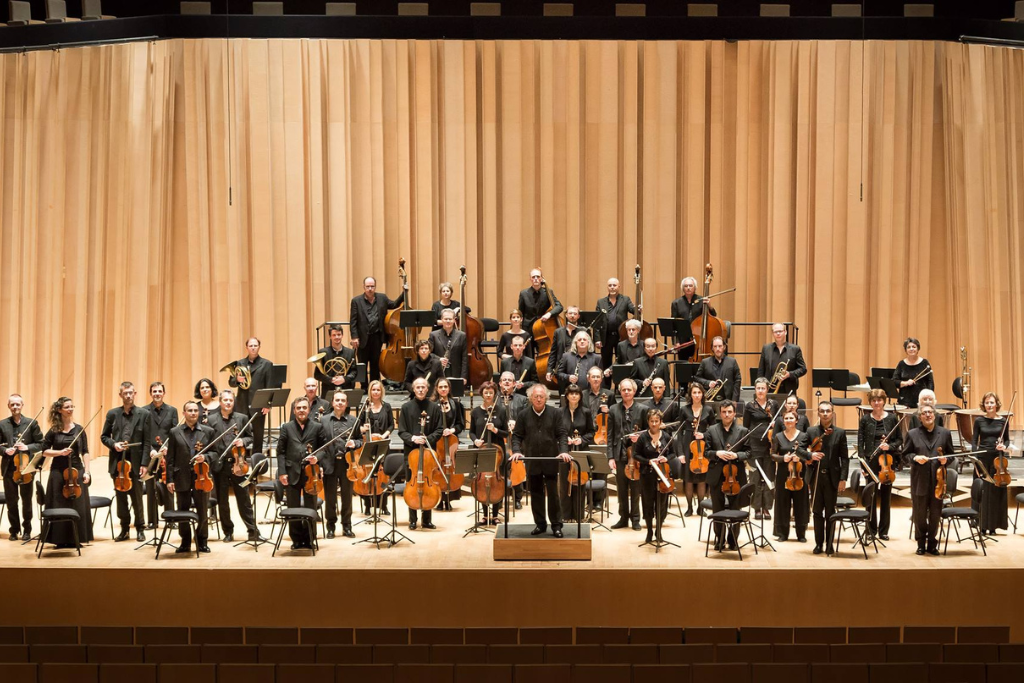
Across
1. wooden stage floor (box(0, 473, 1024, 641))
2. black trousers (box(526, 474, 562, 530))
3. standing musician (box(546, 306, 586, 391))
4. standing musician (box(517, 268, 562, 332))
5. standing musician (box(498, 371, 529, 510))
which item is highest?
standing musician (box(517, 268, 562, 332))

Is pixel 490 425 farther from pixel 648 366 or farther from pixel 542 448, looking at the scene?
pixel 648 366

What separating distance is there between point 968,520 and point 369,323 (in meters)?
5.27

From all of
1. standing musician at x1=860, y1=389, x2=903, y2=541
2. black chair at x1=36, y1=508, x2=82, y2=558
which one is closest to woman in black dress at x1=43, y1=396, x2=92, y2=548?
black chair at x1=36, y1=508, x2=82, y2=558

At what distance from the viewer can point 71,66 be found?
1140 centimetres

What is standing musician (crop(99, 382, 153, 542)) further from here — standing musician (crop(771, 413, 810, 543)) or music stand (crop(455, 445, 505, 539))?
standing musician (crop(771, 413, 810, 543))

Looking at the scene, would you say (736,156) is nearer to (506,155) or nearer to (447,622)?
(506,155)

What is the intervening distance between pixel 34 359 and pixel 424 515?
4533mm

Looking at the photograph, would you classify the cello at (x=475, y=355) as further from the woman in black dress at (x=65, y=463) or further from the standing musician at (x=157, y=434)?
the woman in black dress at (x=65, y=463)

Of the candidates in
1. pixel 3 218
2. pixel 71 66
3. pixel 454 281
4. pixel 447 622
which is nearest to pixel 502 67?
pixel 454 281

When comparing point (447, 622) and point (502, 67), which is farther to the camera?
point (502, 67)

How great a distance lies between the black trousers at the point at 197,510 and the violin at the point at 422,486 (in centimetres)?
138

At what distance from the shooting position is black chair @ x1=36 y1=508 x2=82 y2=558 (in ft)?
27.2

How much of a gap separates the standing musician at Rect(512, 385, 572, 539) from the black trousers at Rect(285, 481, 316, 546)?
149 centimetres

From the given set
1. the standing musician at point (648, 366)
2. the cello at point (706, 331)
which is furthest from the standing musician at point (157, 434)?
the cello at point (706, 331)
